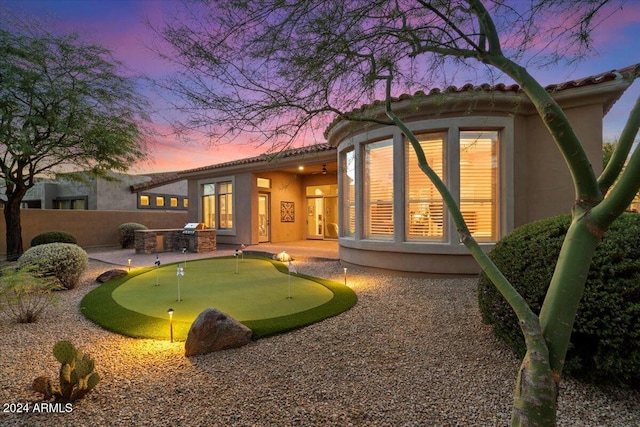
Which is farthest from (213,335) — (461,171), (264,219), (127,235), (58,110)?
(127,235)

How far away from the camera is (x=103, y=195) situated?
22.1 m

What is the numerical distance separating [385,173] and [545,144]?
12.2ft

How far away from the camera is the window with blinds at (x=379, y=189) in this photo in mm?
8203

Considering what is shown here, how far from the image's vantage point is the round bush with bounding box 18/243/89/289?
22.4 ft

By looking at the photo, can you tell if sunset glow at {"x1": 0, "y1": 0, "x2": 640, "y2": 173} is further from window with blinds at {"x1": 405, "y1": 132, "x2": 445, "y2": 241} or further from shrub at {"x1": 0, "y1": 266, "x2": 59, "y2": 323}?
window with blinds at {"x1": 405, "y1": 132, "x2": 445, "y2": 241}

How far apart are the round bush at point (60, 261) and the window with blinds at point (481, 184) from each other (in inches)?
358

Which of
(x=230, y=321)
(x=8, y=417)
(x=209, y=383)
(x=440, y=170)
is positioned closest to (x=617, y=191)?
(x=209, y=383)

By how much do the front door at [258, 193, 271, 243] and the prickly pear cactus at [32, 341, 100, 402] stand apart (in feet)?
40.2

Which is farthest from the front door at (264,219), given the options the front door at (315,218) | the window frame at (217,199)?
the front door at (315,218)

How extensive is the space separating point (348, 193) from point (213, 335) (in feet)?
21.9

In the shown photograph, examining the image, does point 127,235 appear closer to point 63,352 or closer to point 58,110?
point 58,110

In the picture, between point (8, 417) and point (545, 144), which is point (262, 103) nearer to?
point (8, 417)

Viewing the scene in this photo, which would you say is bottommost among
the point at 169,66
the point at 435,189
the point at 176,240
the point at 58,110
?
the point at 176,240

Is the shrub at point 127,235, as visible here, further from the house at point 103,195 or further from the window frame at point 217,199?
the house at point 103,195
